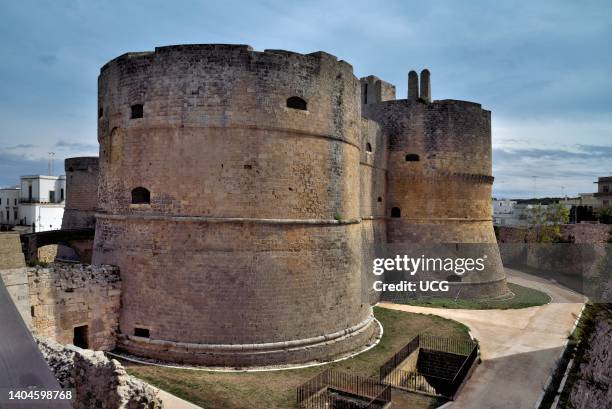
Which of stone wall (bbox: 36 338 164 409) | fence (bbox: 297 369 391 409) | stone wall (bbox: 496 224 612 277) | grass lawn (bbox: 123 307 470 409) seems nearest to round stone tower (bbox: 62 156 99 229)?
grass lawn (bbox: 123 307 470 409)

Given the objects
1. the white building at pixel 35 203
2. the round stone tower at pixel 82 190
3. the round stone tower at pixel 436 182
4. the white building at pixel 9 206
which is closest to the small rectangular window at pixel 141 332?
the round stone tower at pixel 436 182

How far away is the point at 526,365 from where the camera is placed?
14.3 m

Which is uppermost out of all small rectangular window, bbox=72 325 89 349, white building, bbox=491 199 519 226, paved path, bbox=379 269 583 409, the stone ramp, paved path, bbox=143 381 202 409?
white building, bbox=491 199 519 226

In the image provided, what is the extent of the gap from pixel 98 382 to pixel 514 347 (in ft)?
43.8

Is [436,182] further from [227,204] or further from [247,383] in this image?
[247,383]

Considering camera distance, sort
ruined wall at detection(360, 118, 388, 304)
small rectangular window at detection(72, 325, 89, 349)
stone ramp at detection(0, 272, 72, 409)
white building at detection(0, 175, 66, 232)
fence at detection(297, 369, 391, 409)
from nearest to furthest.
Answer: stone ramp at detection(0, 272, 72, 409) → fence at detection(297, 369, 391, 409) → small rectangular window at detection(72, 325, 89, 349) → ruined wall at detection(360, 118, 388, 304) → white building at detection(0, 175, 66, 232)

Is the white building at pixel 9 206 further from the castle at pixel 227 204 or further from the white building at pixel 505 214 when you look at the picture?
the white building at pixel 505 214

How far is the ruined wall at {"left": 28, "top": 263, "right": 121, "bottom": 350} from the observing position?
11.9 meters

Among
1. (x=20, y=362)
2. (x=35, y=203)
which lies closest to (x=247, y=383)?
(x=20, y=362)

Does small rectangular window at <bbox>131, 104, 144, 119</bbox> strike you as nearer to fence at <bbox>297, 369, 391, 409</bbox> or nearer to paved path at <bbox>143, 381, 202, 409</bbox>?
paved path at <bbox>143, 381, 202, 409</bbox>

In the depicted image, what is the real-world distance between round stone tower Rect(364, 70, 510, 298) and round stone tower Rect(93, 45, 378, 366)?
10.9 meters

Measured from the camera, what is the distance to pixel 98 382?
9.14 meters

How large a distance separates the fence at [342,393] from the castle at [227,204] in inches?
63.1

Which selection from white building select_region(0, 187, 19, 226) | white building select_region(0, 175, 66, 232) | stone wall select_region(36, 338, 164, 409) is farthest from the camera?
white building select_region(0, 187, 19, 226)
